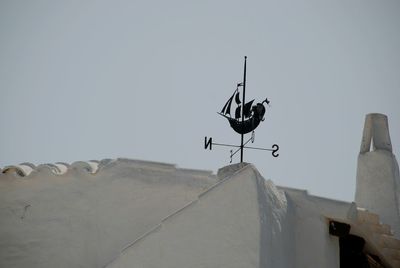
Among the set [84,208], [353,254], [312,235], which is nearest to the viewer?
[312,235]

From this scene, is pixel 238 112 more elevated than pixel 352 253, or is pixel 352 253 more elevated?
pixel 238 112

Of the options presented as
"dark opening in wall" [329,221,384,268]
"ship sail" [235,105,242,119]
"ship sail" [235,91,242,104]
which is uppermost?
"ship sail" [235,91,242,104]

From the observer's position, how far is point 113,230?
8.75m

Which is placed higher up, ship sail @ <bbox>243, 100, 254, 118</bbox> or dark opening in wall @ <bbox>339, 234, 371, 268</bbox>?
ship sail @ <bbox>243, 100, 254, 118</bbox>

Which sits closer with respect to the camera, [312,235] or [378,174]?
[312,235]

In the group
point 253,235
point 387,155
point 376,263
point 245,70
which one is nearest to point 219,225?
point 253,235

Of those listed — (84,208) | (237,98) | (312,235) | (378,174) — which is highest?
(237,98)

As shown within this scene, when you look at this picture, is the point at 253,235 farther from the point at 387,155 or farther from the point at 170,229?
the point at 387,155

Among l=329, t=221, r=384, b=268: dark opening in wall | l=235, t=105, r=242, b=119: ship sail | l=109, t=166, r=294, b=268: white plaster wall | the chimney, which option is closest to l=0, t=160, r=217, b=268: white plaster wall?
l=235, t=105, r=242, b=119: ship sail

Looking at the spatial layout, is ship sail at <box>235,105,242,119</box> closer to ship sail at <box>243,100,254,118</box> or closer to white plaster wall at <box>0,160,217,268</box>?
ship sail at <box>243,100,254,118</box>

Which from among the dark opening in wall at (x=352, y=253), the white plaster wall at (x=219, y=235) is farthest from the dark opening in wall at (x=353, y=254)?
the white plaster wall at (x=219, y=235)

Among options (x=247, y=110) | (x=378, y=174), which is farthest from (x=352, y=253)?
(x=378, y=174)

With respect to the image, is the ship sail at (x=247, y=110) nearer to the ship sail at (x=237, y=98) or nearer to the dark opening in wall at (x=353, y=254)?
the ship sail at (x=237, y=98)

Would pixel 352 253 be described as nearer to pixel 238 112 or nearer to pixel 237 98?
pixel 238 112
